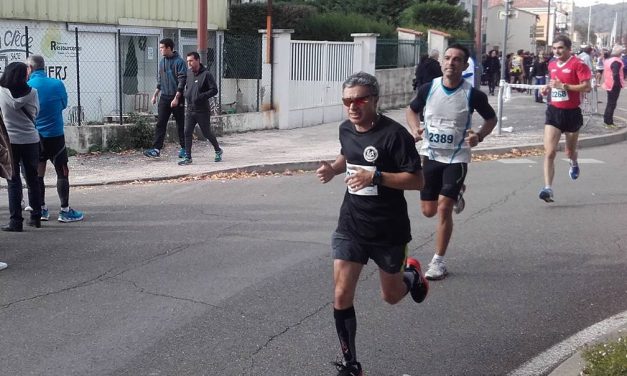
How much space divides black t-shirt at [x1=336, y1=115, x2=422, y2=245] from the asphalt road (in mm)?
829

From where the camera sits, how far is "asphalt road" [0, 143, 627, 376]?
5.14m

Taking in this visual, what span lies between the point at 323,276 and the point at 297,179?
531cm

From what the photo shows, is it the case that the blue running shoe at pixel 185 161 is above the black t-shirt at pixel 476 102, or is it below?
below

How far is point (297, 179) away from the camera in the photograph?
12.1 meters

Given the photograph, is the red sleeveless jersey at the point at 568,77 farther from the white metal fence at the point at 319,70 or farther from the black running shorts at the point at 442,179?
the white metal fence at the point at 319,70

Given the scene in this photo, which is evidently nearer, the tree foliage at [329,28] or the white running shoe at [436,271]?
the white running shoe at [436,271]

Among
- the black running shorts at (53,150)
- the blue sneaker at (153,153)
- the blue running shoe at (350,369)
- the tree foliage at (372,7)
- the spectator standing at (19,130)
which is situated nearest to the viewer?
the blue running shoe at (350,369)

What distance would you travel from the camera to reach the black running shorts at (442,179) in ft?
22.1

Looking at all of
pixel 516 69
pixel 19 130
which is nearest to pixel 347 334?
→ pixel 19 130

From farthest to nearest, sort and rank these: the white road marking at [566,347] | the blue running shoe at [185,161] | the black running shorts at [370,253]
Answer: the blue running shoe at [185,161] < the white road marking at [566,347] < the black running shorts at [370,253]

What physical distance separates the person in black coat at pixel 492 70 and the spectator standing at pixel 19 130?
23921mm

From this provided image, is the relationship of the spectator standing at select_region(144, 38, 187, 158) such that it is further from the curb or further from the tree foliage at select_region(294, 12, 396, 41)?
the tree foliage at select_region(294, 12, 396, 41)

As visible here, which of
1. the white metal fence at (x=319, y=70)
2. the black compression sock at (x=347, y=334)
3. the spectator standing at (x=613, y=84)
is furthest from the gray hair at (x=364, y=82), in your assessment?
the spectator standing at (x=613, y=84)

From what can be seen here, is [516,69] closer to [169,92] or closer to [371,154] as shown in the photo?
[169,92]
